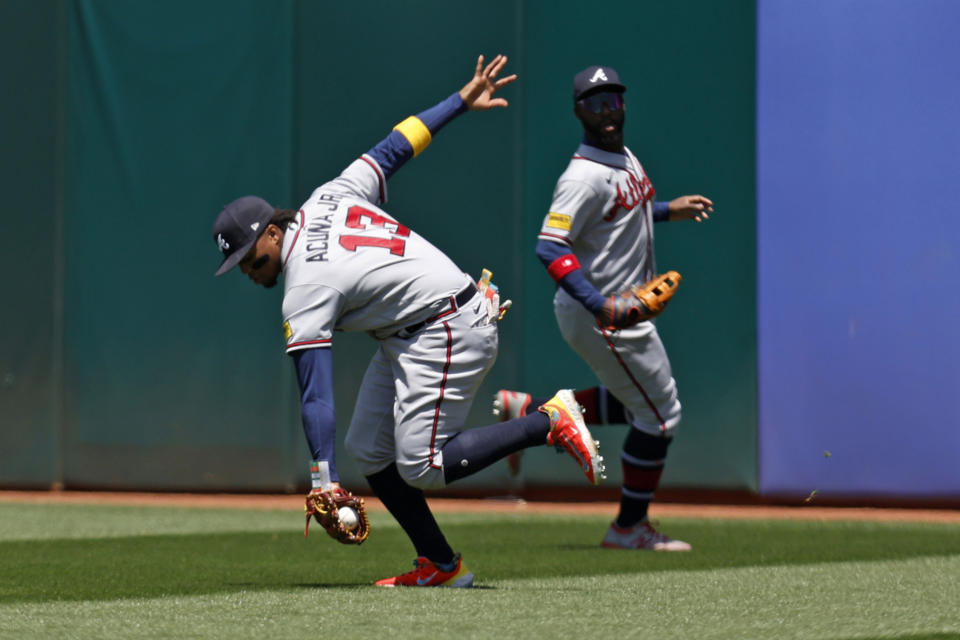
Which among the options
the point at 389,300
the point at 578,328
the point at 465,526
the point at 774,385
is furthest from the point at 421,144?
the point at 774,385

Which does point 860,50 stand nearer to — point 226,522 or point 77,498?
point 226,522

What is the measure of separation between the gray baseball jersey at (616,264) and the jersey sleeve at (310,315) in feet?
6.77

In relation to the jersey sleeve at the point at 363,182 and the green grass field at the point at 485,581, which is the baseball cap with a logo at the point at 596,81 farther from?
the green grass field at the point at 485,581

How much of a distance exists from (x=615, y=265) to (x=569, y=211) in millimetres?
379

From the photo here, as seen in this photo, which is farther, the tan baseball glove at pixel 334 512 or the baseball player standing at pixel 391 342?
the baseball player standing at pixel 391 342

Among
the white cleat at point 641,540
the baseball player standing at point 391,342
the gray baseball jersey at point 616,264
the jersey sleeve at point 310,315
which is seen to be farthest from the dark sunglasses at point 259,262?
the white cleat at point 641,540

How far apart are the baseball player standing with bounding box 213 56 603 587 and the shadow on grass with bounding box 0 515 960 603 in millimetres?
550

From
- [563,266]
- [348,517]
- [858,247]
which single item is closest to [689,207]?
[563,266]

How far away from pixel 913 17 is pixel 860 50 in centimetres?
38

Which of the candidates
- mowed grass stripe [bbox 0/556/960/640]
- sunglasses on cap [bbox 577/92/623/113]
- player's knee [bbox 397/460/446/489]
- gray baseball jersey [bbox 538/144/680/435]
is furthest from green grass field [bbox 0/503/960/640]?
sunglasses on cap [bbox 577/92/623/113]

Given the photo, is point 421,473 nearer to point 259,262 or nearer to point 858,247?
point 259,262

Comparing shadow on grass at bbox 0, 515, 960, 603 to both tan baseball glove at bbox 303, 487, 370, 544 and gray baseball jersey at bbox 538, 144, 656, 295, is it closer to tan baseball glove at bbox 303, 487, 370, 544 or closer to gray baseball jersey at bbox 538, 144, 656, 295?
tan baseball glove at bbox 303, 487, 370, 544

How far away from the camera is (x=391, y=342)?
5504 millimetres

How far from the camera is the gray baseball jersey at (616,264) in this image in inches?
276
